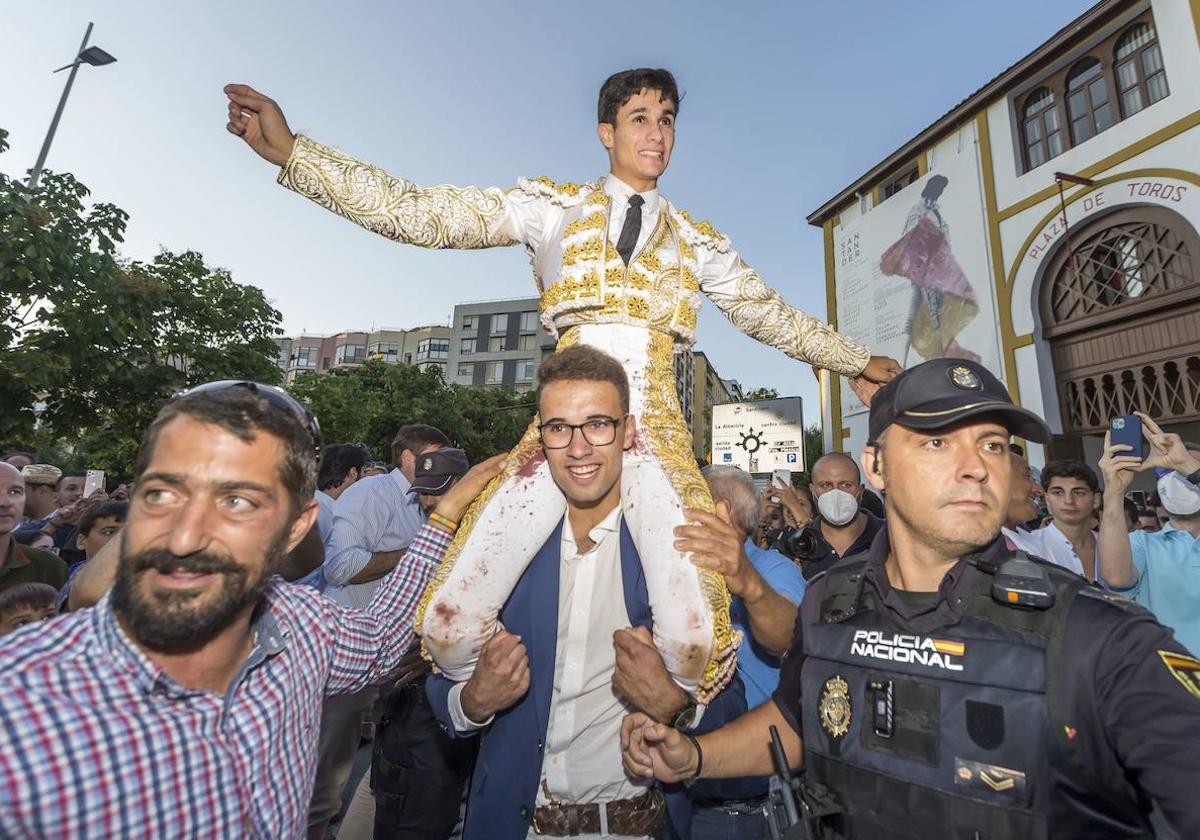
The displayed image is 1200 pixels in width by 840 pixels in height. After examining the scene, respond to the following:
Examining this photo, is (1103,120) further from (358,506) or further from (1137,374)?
(358,506)

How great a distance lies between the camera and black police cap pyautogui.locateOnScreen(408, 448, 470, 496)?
5062 millimetres

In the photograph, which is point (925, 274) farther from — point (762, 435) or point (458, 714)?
point (458, 714)

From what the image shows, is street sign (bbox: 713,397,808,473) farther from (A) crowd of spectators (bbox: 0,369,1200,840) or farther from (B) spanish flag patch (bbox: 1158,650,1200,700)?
(B) spanish flag patch (bbox: 1158,650,1200,700)

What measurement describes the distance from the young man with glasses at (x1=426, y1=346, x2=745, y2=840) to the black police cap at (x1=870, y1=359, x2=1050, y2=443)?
3.10 feet

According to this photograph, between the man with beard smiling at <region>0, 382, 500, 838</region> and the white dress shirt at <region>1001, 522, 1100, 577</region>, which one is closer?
the man with beard smiling at <region>0, 382, 500, 838</region>

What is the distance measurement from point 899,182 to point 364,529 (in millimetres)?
Answer: 22100

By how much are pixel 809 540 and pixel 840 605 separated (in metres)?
→ 4.14

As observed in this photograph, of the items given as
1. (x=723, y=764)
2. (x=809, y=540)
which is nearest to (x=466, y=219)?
(x=723, y=764)

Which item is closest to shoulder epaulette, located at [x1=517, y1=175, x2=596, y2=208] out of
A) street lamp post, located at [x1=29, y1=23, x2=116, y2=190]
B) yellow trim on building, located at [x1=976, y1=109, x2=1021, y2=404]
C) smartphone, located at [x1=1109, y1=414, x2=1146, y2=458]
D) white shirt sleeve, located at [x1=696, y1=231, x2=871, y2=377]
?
white shirt sleeve, located at [x1=696, y1=231, x2=871, y2=377]

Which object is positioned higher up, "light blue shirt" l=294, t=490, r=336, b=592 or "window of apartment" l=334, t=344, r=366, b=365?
"window of apartment" l=334, t=344, r=366, b=365

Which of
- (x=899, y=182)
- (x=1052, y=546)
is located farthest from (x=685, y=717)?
(x=899, y=182)

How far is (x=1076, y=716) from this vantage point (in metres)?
1.54

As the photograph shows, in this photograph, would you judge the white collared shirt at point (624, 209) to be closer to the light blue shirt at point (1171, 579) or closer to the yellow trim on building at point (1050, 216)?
the light blue shirt at point (1171, 579)

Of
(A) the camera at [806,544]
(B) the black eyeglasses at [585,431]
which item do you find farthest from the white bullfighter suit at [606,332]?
(A) the camera at [806,544]
